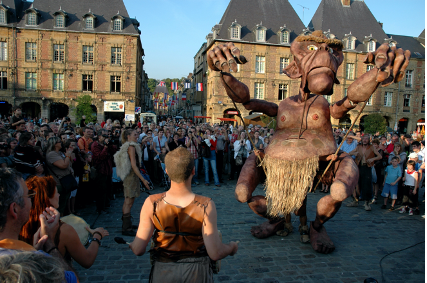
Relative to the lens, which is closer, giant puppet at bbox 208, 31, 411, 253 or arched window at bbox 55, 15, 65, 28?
giant puppet at bbox 208, 31, 411, 253

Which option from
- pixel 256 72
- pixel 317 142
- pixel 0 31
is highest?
pixel 0 31

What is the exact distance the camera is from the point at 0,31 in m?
27.0

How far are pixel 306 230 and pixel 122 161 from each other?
3.33 meters

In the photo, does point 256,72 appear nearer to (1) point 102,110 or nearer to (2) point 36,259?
(1) point 102,110

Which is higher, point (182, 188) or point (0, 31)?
point (0, 31)

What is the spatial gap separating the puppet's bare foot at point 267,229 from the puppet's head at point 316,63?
2324mm

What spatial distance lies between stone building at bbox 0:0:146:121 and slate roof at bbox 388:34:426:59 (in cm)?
3026

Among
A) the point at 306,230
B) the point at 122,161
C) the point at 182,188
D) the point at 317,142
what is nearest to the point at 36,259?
the point at 182,188

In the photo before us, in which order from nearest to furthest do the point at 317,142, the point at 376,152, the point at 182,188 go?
1. the point at 182,188
2. the point at 317,142
3. the point at 376,152

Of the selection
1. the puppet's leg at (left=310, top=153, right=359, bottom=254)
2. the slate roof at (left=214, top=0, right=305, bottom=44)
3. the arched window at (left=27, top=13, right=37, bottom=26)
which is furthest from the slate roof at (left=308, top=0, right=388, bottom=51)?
the puppet's leg at (left=310, top=153, right=359, bottom=254)

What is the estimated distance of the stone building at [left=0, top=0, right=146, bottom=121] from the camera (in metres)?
27.5

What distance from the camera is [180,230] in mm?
2271

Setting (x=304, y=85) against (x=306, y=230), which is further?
(x=306, y=230)

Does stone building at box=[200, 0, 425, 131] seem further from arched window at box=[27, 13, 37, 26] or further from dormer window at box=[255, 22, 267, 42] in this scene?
arched window at box=[27, 13, 37, 26]
